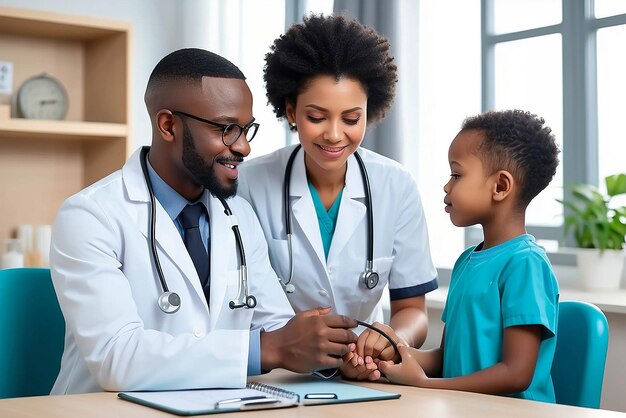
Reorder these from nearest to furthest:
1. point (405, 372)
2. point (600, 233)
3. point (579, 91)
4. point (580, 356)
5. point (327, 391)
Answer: point (327, 391)
point (405, 372)
point (580, 356)
point (600, 233)
point (579, 91)

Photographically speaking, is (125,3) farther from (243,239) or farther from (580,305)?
(580,305)

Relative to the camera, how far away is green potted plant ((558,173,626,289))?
270 centimetres

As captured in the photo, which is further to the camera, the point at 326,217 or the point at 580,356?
the point at 326,217

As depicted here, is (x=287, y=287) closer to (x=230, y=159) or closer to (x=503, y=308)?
(x=230, y=159)

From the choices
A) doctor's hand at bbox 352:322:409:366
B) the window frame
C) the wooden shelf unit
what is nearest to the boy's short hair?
doctor's hand at bbox 352:322:409:366

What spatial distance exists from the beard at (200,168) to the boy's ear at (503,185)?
510 mm

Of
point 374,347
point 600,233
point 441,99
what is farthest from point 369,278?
point 441,99

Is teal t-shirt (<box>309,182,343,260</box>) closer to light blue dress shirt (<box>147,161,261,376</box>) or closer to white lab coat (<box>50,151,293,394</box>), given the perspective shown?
white lab coat (<box>50,151,293,394</box>)

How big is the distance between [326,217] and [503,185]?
516mm

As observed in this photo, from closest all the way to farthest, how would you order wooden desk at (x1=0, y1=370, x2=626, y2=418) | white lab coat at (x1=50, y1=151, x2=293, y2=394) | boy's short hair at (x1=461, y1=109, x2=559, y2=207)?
1. wooden desk at (x1=0, y1=370, x2=626, y2=418)
2. white lab coat at (x1=50, y1=151, x2=293, y2=394)
3. boy's short hair at (x1=461, y1=109, x2=559, y2=207)

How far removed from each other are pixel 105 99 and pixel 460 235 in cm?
156

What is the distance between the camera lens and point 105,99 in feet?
11.6

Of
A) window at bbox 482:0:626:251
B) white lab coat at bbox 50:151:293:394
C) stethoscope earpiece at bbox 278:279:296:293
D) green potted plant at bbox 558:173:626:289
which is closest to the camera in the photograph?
white lab coat at bbox 50:151:293:394

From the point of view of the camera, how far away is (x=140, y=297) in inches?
62.2
